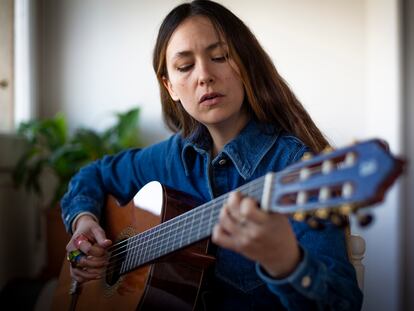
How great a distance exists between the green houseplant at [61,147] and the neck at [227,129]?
1.05 m

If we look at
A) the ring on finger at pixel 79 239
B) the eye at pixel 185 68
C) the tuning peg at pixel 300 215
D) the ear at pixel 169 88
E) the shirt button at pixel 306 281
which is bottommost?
the ring on finger at pixel 79 239

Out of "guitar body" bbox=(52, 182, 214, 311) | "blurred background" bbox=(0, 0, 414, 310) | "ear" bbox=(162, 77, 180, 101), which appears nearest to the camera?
"guitar body" bbox=(52, 182, 214, 311)

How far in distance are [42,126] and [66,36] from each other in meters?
0.70

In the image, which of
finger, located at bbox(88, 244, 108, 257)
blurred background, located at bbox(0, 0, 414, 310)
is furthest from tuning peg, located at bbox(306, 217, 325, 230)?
blurred background, located at bbox(0, 0, 414, 310)

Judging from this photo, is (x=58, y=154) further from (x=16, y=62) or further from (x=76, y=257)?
(x=76, y=257)

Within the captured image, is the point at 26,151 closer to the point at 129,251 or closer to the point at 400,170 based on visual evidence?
the point at 129,251

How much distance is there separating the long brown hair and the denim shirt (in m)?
0.04

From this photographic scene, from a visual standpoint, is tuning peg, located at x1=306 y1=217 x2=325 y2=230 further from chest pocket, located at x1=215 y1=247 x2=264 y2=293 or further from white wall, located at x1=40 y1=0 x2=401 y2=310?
white wall, located at x1=40 y1=0 x2=401 y2=310

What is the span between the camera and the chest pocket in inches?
37.7

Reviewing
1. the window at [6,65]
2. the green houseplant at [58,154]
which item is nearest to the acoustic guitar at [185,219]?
the green houseplant at [58,154]

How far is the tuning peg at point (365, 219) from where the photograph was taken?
0.54m

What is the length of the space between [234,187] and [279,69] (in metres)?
1.61

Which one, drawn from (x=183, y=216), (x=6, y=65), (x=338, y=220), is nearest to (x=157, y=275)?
(x=183, y=216)

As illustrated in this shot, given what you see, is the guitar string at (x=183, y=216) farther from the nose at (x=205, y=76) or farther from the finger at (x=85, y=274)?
the nose at (x=205, y=76)
